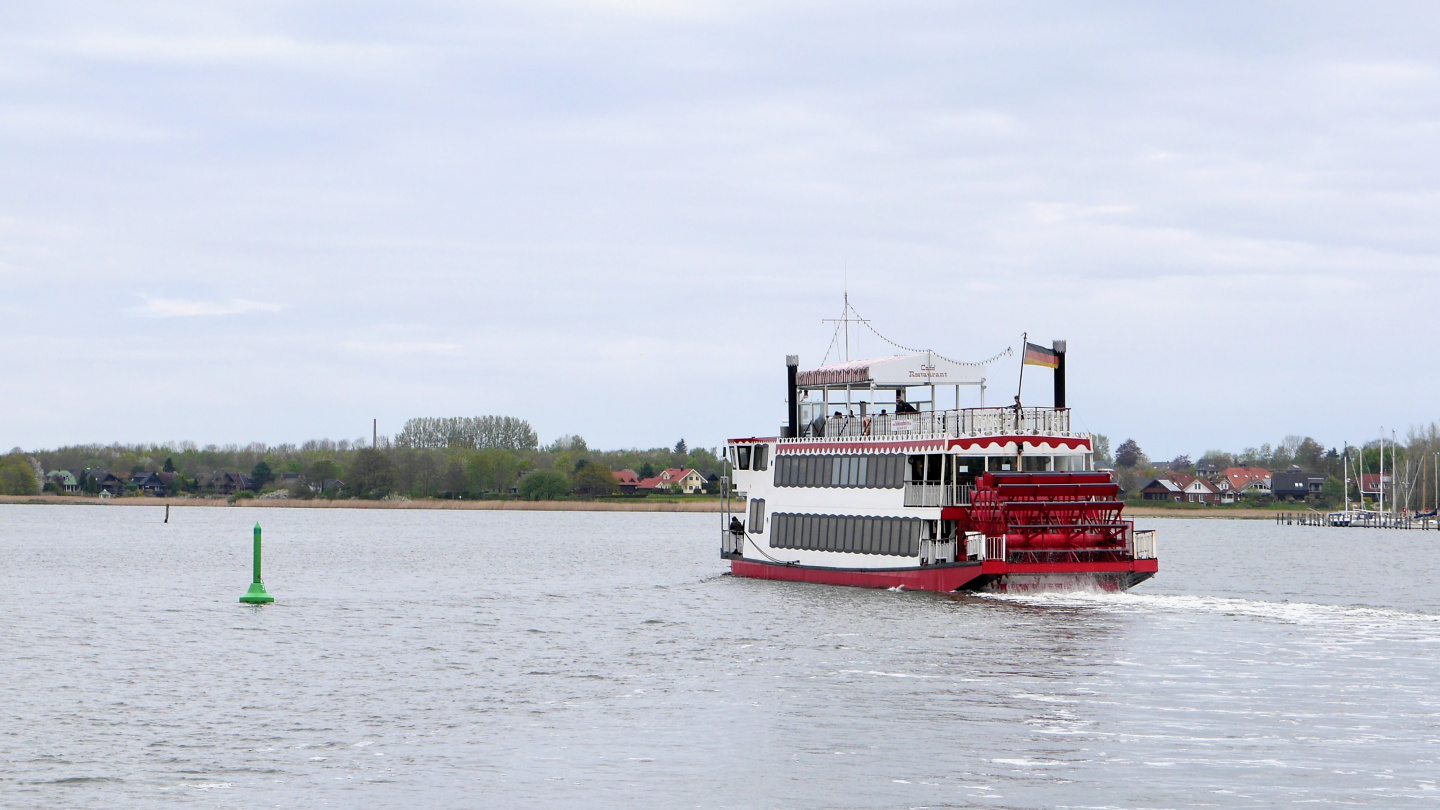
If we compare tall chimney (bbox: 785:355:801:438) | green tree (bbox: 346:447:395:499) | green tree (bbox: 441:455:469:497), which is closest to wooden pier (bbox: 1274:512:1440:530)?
green tree (bbox: 441:455:469:497)

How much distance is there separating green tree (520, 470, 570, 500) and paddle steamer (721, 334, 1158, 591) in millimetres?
138136

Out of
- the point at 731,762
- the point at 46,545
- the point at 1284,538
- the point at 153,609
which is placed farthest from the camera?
the point at 1284,538

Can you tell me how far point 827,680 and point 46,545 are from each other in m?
79.6

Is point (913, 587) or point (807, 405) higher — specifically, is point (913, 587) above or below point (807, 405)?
below

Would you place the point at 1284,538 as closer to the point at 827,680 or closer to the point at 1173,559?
the point at 1173,559

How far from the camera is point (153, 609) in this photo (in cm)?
4834

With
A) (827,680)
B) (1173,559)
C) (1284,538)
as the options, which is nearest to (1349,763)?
(827,680)

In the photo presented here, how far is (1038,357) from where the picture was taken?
47250 mm

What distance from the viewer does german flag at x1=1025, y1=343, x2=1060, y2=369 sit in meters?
47.2

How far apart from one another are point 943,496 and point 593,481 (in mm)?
147940

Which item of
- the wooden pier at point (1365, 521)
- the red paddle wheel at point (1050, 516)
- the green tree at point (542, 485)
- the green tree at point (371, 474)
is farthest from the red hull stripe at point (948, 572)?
the green tree at point (371, 474)

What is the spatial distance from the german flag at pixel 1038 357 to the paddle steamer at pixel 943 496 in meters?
0.04

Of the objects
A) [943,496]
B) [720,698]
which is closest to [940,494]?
[943,496]

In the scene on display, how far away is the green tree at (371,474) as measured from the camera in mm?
190125
